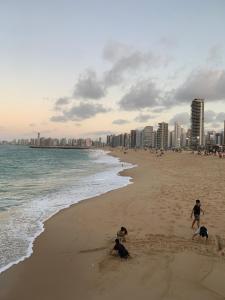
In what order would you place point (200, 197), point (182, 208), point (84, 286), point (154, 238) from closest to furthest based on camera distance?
point (84, 286)
point (154, 238)
point (182, 208)
point (200, 197)

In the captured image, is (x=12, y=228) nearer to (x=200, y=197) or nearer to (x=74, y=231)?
(x=74, y=231)

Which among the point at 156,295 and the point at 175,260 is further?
the point at 175,260

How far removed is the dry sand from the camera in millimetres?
9391

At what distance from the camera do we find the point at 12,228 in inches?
645

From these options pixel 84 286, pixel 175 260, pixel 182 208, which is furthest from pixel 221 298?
pixel 182 208

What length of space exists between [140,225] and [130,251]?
4.07 metres

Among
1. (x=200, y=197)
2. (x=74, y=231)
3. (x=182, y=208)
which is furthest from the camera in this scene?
(x=200, y=197)

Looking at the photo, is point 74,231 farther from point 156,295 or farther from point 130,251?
point 156,295

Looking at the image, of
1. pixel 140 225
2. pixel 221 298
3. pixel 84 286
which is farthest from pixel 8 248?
pixel 221 298

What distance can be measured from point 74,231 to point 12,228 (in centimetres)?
280

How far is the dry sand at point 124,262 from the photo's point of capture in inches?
370

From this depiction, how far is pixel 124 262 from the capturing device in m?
11.5

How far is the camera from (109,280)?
10.1 metres

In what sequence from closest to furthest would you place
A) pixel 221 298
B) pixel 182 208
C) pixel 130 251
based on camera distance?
1. pixel 221 298
2. pixel 130 251
3. pixel 182 208
